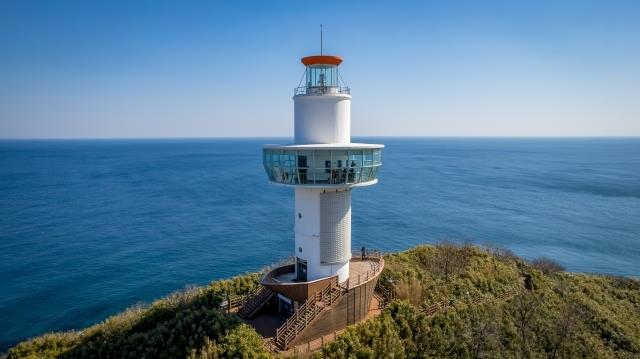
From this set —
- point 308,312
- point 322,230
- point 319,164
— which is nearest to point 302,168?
point 319,164

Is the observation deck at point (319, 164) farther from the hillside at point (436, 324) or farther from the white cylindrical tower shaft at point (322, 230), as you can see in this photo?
the hillside at point (436, 324)

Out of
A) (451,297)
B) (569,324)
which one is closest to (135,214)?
(451,297)

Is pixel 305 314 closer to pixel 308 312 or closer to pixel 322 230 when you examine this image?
pixel 308 312

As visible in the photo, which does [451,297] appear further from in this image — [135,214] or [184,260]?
[135,214]

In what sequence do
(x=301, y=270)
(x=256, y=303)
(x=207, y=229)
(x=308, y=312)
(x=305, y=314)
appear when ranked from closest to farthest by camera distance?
1. (x=305, y=314)
2. (x=308, y=312)
3. (x=301, y=270)
4. (x=256, y=303)
5. (x=207, y=229)

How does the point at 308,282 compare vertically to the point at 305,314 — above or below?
above

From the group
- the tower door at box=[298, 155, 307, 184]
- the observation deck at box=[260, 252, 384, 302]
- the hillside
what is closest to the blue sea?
the hillside
